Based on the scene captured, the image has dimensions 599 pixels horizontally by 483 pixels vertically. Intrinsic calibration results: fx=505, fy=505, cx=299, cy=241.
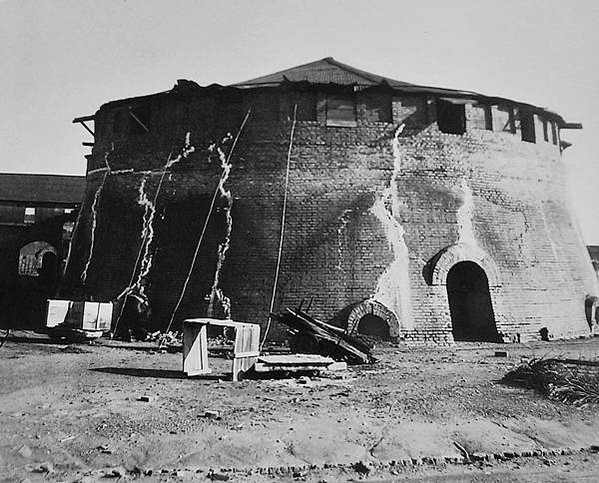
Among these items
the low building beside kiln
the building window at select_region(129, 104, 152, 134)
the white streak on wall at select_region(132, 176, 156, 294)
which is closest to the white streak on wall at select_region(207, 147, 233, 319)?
the low building beside kiln

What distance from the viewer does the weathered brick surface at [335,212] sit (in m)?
12.6

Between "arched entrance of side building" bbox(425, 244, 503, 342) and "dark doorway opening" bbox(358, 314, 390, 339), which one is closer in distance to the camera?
"dark doorway opening" bbox(358, 314, 390, 339)

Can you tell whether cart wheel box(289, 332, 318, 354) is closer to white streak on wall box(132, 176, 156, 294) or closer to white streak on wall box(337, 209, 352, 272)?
white streak on wall box(337, 209, 352, 272)

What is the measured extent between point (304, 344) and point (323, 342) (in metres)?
0.48

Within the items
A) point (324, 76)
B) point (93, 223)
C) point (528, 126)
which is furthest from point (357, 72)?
point (93, 223)

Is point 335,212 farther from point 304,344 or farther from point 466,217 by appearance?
point 304,344

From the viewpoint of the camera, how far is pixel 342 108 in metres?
13.8

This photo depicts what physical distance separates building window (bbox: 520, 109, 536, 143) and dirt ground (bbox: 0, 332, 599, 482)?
8712 mm

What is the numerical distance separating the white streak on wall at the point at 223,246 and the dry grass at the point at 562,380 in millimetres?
6762

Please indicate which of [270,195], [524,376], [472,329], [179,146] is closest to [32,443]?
[524,376]

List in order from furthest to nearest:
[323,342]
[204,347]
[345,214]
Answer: [345,214], [323,342], [204,347]

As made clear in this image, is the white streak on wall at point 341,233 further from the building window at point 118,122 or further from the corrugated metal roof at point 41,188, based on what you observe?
the corrugated metal roof at point 41,188

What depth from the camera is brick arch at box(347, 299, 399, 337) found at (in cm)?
1195

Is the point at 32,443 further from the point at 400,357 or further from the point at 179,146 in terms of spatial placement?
the point at 179,146
